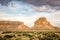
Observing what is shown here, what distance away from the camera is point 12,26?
5723 millimetres

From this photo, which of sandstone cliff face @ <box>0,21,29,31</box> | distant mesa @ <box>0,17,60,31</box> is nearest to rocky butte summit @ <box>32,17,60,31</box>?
distant mesa @ <box>0,17,60,31</box>

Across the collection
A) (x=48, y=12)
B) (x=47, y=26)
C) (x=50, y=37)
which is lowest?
(x=50, y=37)

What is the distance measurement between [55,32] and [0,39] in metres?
1.69

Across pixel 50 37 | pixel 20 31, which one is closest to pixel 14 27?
pixel 20 31

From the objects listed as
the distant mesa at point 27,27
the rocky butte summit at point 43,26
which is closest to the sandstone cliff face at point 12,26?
the distant mesa at point 27,27

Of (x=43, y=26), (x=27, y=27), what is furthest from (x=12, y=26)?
(x=43, y=26)

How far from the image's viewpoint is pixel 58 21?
5695 mm

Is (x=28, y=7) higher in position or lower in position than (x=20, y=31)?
higher

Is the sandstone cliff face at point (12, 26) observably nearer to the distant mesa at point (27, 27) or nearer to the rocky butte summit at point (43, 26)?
the distant mesa at point (27, 27)

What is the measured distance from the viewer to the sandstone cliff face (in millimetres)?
5664

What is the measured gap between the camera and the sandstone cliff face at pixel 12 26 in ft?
18.6

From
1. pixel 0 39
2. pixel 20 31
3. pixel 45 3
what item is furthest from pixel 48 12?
pixel 0 39

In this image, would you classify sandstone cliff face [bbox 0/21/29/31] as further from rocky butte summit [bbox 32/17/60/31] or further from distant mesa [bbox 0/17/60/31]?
rocky butte summit [bbox 32/17/60/31]

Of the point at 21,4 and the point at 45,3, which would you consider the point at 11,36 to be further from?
the point at 45,3
